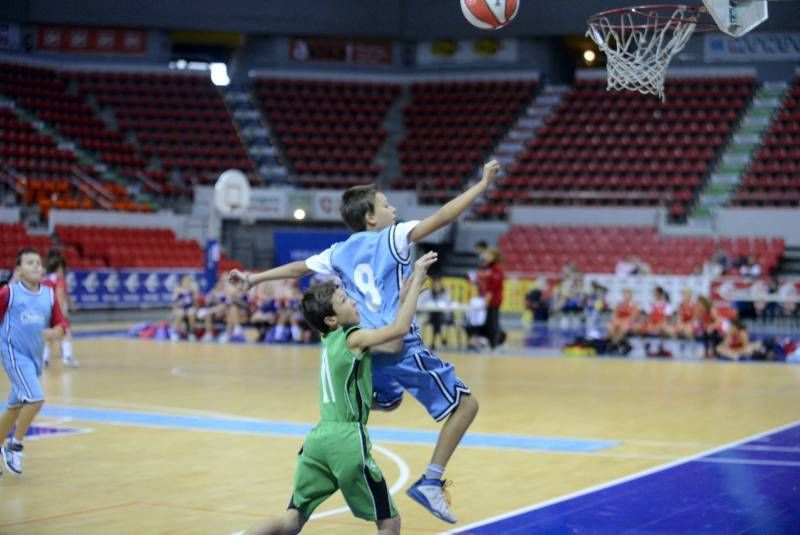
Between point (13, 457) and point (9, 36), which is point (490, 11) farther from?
point (9, 36)

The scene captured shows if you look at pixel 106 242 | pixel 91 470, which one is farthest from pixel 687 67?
pixel 91 470

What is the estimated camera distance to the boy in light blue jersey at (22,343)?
821cm

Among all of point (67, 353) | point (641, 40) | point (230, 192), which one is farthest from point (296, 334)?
point (641, 40)

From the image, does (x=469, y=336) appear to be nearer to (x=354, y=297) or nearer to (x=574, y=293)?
(x=574, y=293)

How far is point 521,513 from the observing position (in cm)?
700

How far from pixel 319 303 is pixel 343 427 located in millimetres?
568

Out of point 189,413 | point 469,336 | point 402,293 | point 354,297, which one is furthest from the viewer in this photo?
point 469,336

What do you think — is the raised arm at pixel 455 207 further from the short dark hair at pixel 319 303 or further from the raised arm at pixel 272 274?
the raised arm at pixel 272 274

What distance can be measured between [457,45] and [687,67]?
7.16 m

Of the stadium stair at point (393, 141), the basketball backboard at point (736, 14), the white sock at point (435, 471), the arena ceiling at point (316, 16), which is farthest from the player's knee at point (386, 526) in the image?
the arena ceiling at point (316, 16)

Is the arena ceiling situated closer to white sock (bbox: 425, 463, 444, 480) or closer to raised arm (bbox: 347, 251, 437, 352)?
white sock (bbox: 425, 463, 444, 480)

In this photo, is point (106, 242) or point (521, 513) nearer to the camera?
point (521, 513)

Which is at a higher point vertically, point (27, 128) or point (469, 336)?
point (27, 128)

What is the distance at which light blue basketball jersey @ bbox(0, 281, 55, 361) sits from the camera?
327 inches
